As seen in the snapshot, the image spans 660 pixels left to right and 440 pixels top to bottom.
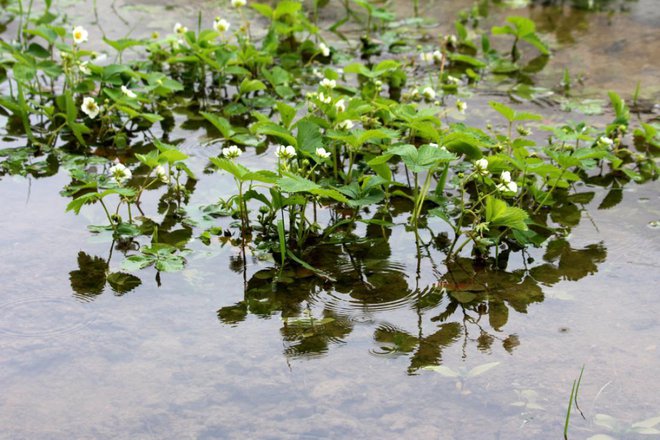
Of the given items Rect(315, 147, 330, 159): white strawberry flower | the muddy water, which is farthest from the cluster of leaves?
the muddy water

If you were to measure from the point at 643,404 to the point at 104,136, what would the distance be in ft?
7.93

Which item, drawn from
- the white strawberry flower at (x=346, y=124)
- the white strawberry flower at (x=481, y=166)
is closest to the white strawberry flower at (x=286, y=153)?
the white strawberry flower at (x=346, y=124)

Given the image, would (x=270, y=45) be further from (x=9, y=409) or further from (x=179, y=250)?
(x=9, y=409)

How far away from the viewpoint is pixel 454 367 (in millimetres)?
2107

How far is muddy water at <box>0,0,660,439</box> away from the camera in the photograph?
1928 millimetres

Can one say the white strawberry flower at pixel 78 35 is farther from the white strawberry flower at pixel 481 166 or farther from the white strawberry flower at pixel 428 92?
the white strawberry flower at pixel 481 166

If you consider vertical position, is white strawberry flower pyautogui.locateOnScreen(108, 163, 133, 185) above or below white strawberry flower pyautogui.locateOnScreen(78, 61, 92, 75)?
below

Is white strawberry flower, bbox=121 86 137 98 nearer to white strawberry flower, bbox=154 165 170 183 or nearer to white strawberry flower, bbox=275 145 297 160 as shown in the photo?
white strawberry flower, bbox=154 165 170 183

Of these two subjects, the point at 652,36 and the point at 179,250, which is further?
the point at 652,36

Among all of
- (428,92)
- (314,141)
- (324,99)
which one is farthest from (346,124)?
(428,92)

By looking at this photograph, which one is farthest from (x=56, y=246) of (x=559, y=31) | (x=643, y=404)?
(x=559, y=31)

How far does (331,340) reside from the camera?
222 cm

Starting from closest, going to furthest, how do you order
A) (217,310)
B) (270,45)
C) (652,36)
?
(217,310)
(270,45)
(652,36)

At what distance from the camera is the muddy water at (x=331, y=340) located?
1.93 meters
